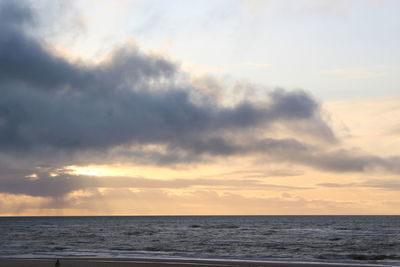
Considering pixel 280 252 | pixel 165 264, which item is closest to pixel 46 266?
pixel 165 264

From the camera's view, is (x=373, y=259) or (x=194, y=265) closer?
(x=194, y=265)

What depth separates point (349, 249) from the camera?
211 feet

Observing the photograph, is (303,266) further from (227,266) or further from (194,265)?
(194,265)

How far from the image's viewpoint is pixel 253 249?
214 feet

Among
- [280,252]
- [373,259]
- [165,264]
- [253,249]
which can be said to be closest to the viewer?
[165,264]

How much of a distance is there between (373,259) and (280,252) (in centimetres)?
1295

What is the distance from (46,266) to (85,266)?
340cm

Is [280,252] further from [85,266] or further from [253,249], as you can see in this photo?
[85,266]

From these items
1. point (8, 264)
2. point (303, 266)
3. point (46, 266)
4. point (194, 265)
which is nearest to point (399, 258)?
point (303, 266)

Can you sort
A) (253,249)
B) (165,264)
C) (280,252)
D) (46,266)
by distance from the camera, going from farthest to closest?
1. (253,249)
2. (280,252)
3. (165,264)
4. (46,266)

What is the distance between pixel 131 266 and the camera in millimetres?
40688

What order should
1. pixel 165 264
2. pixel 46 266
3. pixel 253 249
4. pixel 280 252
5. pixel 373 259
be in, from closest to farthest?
pixel 46 266 → pixel 165 264 → pixel 373 259 → pixel 280 252 → pixel 253 249

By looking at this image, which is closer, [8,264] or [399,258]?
[8,264]

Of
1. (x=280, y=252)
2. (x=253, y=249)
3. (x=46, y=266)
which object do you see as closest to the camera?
(x=46, y=266)
